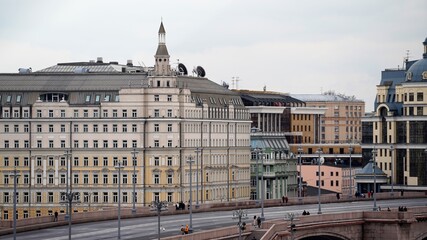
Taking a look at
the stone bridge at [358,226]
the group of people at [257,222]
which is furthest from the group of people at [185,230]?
the stone bridge at [358,226]

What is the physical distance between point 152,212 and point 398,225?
894 inches

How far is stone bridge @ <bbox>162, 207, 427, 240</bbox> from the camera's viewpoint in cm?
15588

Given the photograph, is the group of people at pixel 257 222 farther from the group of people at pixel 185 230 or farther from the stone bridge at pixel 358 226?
the group of people at pixel 185 230

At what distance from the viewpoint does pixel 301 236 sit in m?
157

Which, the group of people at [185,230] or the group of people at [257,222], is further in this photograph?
the group of people at [257,222]

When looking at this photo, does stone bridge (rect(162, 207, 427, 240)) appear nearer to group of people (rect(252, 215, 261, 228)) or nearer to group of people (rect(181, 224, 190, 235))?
group of people (rect(252, 215, 261, 228))

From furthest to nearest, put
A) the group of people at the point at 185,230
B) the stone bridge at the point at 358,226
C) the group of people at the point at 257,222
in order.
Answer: the stone bridge at the point at 358,226 → the group of people at the point at 257,222 → the group of people at the point at 185,230

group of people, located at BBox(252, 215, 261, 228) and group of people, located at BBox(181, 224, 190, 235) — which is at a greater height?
group of people, located at BBox(252, 215, 261, 228)

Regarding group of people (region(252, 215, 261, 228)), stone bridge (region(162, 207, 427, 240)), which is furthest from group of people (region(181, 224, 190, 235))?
stone bridge (region(162, 207, 427, 240))

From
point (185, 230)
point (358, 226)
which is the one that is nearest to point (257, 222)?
point (185, 230)

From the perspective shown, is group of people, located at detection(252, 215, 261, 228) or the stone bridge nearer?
group of people, located at detection(252, 215, 261, 228)

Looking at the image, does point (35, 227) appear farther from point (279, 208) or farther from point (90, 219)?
point (279, 208)

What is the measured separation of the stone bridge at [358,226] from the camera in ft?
511

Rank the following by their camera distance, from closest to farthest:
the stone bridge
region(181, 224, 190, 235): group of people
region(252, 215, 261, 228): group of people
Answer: region(181, 224, 190, 235): group of people → region(252, 215, 261, 228): group of people → the stone bridge
